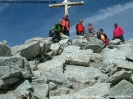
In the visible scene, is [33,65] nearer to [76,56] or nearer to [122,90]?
[76,56]

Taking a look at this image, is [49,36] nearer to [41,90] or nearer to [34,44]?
[34,44]

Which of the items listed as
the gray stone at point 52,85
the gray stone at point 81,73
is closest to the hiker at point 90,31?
the gray stone at point 81,73

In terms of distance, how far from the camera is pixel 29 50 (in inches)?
489

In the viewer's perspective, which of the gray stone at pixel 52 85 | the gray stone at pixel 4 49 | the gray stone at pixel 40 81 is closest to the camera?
the gray stone at pixel 52 85

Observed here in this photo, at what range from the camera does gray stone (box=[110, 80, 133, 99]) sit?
8672 mm

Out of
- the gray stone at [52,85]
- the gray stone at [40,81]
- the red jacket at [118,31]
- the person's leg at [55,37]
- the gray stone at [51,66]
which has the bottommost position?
the gray stone at [52,85]

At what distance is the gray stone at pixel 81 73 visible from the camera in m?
11.5

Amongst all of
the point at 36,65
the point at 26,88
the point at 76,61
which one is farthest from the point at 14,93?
the point at 76,61

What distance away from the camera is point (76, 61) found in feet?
43.0

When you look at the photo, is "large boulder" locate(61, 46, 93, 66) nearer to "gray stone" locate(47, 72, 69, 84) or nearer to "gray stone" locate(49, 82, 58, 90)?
"gray stone" locate(47, 72, 69, 84)

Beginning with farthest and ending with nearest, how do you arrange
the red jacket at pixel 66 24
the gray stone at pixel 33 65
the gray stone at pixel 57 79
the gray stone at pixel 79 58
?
the red jacket at pixel 66 24
the gray stone at pixel 79 58
the gray stone at pixel 33 65
the gray stone at pixel 57 79

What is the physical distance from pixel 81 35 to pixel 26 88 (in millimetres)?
13904

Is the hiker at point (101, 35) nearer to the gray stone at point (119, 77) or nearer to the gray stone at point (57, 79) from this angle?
the gray stone at point (57, 79)

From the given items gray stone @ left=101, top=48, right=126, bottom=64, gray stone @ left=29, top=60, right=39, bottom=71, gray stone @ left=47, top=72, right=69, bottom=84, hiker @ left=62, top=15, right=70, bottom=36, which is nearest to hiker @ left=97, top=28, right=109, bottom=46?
hiker @ left=62, top=15, right=70, bottom=36
